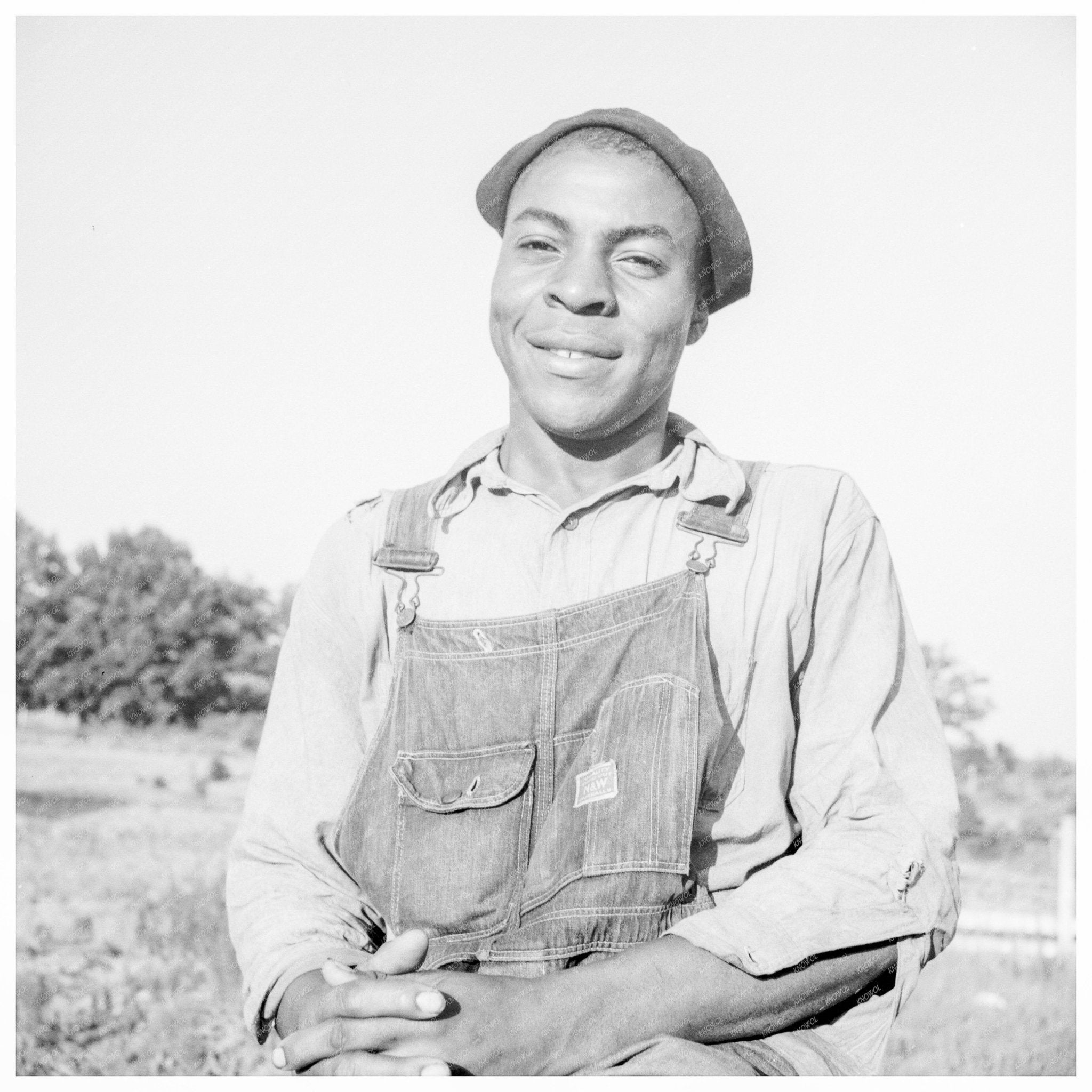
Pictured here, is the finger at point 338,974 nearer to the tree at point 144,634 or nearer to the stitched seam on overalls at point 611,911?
the stitched seam on overalls at point 611,911

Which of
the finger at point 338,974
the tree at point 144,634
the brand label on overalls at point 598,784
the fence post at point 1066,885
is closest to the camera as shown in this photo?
the finger at point 338,974

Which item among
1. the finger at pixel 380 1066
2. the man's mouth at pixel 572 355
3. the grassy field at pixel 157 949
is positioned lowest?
the grassy field at pixel 157 949

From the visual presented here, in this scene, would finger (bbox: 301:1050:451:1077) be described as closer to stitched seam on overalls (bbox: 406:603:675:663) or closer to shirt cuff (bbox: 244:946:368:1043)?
shirt cuff (bbox: 244:946:368:1043)

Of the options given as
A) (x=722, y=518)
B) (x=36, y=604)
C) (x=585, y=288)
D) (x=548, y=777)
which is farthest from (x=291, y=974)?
(x=36, y=604)

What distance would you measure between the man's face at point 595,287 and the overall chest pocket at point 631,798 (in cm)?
45

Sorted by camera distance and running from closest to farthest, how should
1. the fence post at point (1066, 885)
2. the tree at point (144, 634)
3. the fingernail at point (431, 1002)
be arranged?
the fingernail at point (431, 1002) < the tree at point (144, 634) < the fence post at point (1066, 885)

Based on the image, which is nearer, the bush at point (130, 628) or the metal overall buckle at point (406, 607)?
the metal overall buckle at point (406, 607)

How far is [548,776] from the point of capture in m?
1.77

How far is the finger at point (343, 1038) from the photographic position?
5.05ft

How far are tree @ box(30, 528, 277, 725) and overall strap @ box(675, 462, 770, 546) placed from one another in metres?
1.91

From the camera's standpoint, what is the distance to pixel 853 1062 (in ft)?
5.69

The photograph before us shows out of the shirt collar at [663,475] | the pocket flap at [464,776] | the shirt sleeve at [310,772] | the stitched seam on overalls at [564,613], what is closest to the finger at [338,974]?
the shirt sleeve at [310,772]

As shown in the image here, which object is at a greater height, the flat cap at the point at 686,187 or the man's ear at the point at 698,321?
the flat cap at the point at 686,187

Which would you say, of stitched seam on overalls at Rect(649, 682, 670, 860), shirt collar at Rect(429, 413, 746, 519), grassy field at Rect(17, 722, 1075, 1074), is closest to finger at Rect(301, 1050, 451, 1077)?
stitched seam on overalls at Rect(649, 682, 670, 860)
